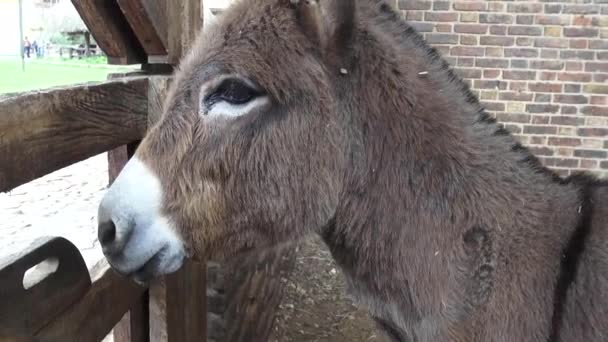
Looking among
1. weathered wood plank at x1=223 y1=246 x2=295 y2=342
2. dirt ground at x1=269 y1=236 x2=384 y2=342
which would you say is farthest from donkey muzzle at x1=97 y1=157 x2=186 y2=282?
dirt ground at x1=269 y1=236 x2=384 y2=342

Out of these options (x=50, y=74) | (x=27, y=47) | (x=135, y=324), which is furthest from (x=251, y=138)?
(x=27, y=47)

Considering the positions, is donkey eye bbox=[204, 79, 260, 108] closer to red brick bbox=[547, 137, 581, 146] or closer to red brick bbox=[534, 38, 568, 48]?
red brick bbox=[534, 38, 568, 48]

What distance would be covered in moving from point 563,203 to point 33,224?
4.85m

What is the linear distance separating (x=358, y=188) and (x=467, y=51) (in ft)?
12.7

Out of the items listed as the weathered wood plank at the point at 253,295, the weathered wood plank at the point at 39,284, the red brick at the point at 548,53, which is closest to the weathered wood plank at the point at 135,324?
the weathered wood plank at the point at 39,284

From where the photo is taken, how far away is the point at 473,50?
203 inches

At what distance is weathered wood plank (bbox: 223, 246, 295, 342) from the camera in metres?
3.61

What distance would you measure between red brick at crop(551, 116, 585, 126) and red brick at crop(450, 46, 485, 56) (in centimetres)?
87

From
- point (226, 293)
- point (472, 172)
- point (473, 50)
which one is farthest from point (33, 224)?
point (472, 172)

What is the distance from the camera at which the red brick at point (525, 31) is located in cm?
504

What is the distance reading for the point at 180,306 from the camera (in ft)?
8.28

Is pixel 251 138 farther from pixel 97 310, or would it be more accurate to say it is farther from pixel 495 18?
pixel 495 18

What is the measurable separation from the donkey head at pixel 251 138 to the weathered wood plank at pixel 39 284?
150 mm

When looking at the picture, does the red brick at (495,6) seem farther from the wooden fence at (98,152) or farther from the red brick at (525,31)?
the wooden fence at (98,152)
